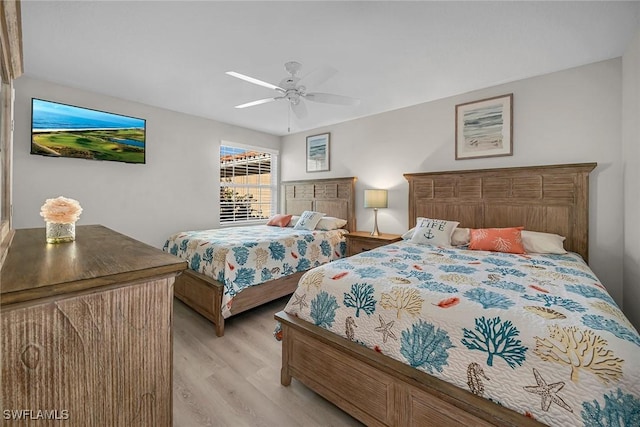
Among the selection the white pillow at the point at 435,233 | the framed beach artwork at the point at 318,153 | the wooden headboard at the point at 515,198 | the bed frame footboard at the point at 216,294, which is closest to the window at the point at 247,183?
the framed beach artwork at the point at 318,153

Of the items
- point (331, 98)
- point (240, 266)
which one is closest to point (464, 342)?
point (240, 266)

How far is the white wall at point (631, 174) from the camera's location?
7.09ft

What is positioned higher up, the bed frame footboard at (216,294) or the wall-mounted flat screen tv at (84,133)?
the wall-mounted flat screen tv at (84,133)

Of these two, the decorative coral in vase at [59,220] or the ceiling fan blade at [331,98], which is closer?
the decorative coral in vase at [59,220]

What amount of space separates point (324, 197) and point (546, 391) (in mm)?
3980

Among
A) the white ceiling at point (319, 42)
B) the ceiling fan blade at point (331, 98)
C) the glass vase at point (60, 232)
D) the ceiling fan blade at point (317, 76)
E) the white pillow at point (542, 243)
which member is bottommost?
the white pillow at point (542, 243)

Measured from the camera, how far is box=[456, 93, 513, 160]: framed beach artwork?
3125mm

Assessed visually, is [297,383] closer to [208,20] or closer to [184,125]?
[208,20]

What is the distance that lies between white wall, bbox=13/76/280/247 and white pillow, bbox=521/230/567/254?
430cm

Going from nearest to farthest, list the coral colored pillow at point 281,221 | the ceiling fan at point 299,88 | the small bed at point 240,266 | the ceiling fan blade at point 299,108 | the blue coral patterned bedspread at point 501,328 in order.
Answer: the blue coral patterned bedspread at point 501,328 < the ceiling fan at point 299,88 < the small bed at point 240,266 < the ceiling fan blade at point 299,108 < the coral colored pillow at point 281,221

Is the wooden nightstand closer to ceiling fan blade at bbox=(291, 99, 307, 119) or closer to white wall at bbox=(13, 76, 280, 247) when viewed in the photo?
ceiling fan blade at bbox=(291, 99, 307, 119)

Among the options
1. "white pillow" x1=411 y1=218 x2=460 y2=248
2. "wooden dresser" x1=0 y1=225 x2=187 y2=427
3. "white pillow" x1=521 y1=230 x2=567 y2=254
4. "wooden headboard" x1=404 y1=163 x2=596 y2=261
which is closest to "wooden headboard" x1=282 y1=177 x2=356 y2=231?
"wooden headboard" x1=404 y1=163 x2=596 y2=261

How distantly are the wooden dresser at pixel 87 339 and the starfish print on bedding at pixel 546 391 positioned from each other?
131 cm

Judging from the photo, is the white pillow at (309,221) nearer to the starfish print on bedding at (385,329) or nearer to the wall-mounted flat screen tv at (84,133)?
the wall-mounted flat screen tv at (84,133)
